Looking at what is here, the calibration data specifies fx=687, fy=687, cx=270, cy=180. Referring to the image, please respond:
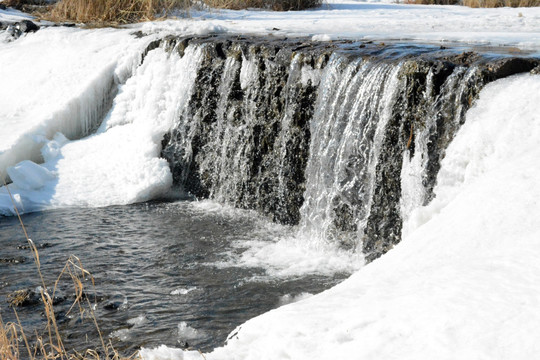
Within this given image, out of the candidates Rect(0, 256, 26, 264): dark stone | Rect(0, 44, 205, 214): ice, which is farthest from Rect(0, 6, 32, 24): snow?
Rect(0, 256, 26, 264): dark stone

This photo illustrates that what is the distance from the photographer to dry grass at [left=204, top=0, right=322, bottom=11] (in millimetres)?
12609

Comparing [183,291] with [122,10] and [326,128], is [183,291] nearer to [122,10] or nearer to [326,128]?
Result: [326,128]

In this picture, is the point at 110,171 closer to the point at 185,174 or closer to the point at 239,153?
the point at 185,174

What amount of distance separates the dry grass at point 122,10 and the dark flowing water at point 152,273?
4685mm

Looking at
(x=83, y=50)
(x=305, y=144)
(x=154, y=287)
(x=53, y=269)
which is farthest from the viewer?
(x=83, y=50)

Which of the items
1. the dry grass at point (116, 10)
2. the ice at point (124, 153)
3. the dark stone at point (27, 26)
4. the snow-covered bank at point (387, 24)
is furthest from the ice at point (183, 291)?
the dark stone at point (27, 26)

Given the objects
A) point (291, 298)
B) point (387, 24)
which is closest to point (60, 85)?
point (387, 24)

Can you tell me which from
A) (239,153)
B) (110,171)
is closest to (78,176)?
(110,171)

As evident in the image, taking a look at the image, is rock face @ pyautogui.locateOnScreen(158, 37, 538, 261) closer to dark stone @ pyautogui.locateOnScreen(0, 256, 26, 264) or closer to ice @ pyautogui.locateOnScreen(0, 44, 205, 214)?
ice @ pyautogui.locateOnScreen(0, 44, 205, 214)

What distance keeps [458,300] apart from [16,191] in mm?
6107

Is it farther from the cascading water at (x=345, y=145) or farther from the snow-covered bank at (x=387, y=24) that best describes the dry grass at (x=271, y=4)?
the cascading water at (x=345, y=145)

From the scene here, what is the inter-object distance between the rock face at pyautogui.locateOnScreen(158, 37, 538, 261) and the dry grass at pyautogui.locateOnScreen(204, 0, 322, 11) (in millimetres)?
4405

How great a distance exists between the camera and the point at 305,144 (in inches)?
262

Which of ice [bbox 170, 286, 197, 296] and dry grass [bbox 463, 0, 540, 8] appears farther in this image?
dry grass [bbox 463, 0, 540, 8]
